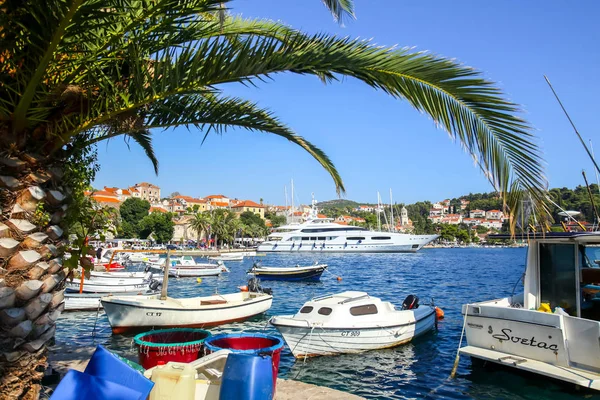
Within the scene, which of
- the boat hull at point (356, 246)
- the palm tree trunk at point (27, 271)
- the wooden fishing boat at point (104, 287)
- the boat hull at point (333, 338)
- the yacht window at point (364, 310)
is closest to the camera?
the palm tree trunk at point (27, 271)

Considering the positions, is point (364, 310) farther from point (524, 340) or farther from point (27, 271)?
point (27, 271)

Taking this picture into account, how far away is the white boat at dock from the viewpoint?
824cm

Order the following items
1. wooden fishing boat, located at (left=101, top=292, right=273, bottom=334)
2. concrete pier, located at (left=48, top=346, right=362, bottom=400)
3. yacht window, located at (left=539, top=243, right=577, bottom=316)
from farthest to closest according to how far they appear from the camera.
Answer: wooden fishing boat, located at (left=101, top=292, right=273, bottom=334) → yacht window, located at (left=539, top=243, right=577, bottom=316) → concrete pier, located at (left=48, top=346, right=362, bottom=400)

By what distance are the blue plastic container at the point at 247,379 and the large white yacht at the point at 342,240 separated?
7417 cm

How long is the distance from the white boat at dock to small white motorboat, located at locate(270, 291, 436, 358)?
3.23m

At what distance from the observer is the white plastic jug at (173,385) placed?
14.7ft

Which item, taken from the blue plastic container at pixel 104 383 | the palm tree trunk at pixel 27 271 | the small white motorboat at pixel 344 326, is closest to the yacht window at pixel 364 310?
the small white motorboat at pixel 344 326

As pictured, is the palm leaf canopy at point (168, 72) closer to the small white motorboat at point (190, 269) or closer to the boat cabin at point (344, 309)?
the boat cabin at point (344, 309)

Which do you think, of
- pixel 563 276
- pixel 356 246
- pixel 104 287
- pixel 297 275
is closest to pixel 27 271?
pixel 563 276

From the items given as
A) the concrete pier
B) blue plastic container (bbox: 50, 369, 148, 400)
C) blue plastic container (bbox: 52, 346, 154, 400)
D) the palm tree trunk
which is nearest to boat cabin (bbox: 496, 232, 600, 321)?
the concrete pier

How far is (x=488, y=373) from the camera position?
1036 centimetres

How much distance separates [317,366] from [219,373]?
6777mm

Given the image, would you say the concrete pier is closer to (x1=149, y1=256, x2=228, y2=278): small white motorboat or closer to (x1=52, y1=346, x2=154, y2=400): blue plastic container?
(x1=52, y1=346, x2=154, y2=400): blue plastic container

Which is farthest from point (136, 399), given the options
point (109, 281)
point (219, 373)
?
point (109, 281)
